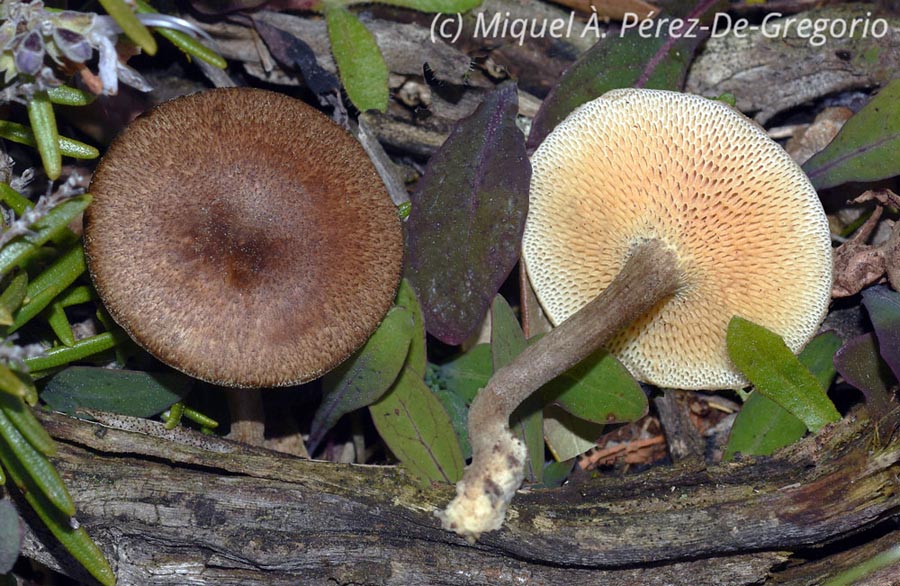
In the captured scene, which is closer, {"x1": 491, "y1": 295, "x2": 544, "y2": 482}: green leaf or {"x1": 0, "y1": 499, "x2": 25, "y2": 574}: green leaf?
{"x1": 0, "y1": 499, "x2": 25, "y2": 574}: green leaf

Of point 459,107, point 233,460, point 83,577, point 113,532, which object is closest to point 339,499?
point 233,460

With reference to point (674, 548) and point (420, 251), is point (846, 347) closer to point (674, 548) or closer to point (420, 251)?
point (674, 548)

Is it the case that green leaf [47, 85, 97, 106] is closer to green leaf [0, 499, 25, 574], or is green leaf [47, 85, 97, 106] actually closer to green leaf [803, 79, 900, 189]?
green leaf [0, 499, 25, 574]

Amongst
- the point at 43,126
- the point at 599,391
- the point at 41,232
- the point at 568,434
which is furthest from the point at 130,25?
the point at 568,434

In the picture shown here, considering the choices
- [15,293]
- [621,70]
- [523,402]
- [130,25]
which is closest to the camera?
Result: [130,25]

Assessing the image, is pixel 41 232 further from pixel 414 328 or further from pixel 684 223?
pixel 684 223

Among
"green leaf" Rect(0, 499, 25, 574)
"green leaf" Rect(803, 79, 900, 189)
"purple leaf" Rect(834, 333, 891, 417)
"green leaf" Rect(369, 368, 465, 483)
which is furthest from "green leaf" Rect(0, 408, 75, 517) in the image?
"green leaf" Rect(803, 79, 900, 189)

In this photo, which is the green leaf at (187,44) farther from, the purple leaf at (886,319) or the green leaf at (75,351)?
the purple leaf at (886,319)
